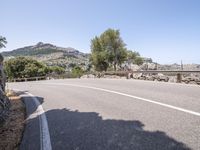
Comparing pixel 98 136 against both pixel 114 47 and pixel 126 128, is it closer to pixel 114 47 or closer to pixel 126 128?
pixel 126 128

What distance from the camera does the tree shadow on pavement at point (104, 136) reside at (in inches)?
175

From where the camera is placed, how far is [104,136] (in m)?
5.18

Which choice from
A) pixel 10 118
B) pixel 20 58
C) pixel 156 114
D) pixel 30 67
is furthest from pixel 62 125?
pixel 20 58

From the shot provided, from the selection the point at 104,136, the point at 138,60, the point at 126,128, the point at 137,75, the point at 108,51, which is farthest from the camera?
the point at 138,60

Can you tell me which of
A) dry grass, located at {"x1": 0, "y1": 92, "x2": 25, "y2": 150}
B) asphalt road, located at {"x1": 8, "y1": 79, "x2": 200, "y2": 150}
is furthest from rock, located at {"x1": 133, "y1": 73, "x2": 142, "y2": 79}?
dry grass, located at {"x1": 0, "y1": 92, "x2": 25, "y2": 150}

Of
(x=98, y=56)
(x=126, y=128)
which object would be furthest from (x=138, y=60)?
(x=126, y=128)

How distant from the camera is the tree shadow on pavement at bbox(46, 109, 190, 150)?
14.6 ft

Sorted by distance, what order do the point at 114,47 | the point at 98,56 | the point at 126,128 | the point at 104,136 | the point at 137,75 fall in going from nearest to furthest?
the point at 104,136 < the point at 126,128 < the point at 137,75 < the point at 98,56 < the point at 114,47

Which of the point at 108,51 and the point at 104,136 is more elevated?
the point at 108,51

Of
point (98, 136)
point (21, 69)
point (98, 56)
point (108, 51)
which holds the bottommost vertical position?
point (98, 136)

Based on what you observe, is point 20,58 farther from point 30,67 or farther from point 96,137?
point 96,137

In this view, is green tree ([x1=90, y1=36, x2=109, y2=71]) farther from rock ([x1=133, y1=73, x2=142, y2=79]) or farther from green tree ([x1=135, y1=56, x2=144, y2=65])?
rock ([x1=133, y1=73, x2=142, y2=79])

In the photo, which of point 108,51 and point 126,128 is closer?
point 126,128

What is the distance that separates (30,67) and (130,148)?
77.9m
